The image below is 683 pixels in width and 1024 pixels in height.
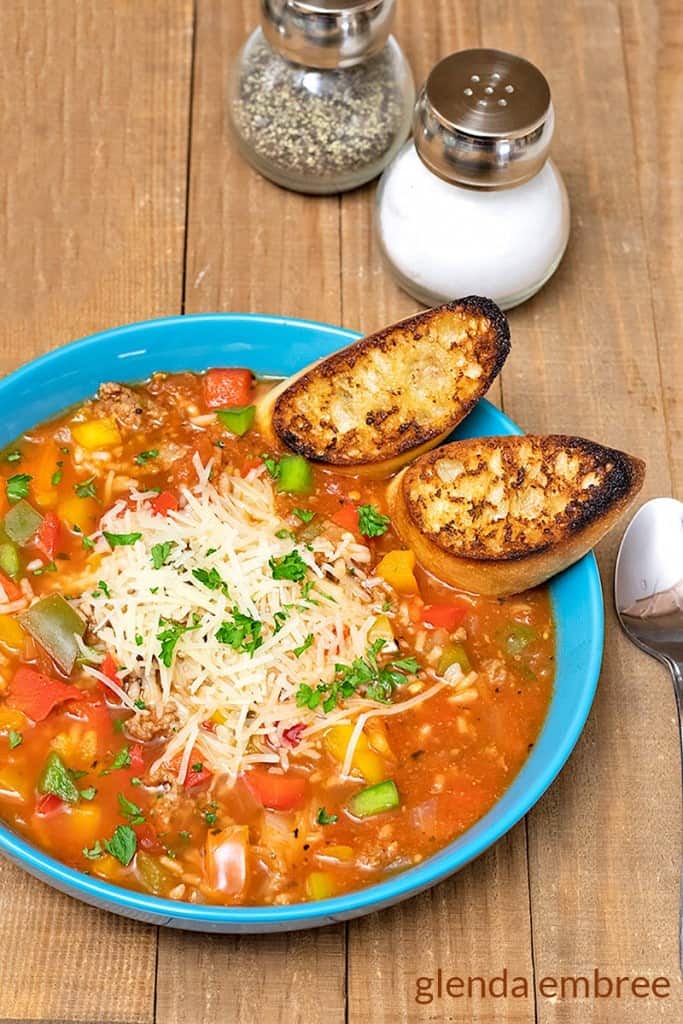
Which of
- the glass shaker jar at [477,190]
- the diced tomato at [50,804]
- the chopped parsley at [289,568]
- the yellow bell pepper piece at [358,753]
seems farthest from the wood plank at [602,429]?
the diced tomato at [50,804]

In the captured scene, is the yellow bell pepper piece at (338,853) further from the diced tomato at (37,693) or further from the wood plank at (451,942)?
the diced tomato at (37,693)

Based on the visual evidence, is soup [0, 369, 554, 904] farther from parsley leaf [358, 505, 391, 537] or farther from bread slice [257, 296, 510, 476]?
bread slice [257, 296, 510, 476]

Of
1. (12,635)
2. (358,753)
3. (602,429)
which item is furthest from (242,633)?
(602,429)

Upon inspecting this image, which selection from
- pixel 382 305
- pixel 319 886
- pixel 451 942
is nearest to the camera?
pixel 319 886

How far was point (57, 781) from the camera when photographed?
367cm

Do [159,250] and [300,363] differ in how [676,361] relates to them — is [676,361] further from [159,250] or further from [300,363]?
[159,250]

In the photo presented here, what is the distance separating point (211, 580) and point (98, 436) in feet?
2.47

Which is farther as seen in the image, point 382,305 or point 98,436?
point 382,305

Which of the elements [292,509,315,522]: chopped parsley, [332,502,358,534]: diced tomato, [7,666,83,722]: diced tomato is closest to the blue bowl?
[7,666,83,722]: diced tomato

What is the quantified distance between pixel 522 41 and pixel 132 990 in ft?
14.0

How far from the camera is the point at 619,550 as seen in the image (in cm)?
455

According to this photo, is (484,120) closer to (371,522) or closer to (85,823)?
(371,522)

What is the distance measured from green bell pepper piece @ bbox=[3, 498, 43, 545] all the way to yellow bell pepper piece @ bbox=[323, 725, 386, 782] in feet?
3.78

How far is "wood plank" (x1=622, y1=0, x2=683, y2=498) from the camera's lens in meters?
5.10
